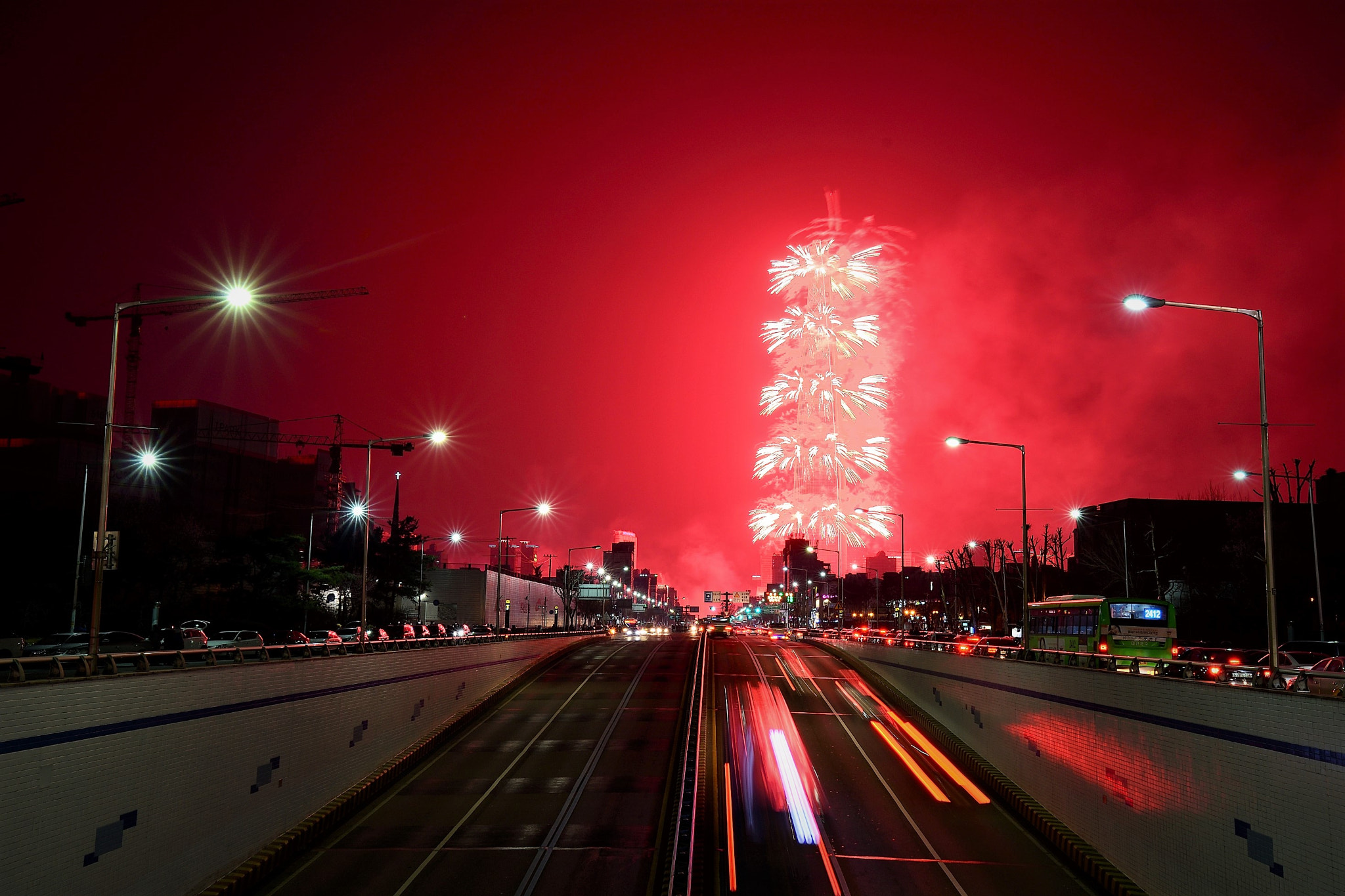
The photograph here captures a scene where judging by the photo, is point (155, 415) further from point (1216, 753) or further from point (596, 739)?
point (1216, 753)

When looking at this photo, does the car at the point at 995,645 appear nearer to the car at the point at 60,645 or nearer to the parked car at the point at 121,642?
the car at the point at 60,645

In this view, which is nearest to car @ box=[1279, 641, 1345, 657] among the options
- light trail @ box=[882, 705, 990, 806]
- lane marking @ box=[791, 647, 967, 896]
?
light trail @ box=[882, 705, 990, 806]

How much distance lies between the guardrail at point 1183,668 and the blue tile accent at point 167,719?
18974mm

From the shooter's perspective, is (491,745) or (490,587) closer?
(491,745)

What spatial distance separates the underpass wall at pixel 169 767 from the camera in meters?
15.0

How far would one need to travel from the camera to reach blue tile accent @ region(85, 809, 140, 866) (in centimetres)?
1639

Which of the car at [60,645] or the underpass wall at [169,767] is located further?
the car at [60,645]

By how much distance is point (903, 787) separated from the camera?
102 feet

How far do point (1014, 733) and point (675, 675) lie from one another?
1176 inches

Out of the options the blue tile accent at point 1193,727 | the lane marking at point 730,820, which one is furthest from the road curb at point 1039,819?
the lane marking at point 730,820

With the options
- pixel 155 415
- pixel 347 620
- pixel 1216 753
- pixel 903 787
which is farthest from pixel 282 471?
pixel 1216 753

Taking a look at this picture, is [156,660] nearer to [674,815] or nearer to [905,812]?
[674,815]

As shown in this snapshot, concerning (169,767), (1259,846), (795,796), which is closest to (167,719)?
(169,767)

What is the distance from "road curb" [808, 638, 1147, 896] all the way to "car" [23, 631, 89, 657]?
31696mm
